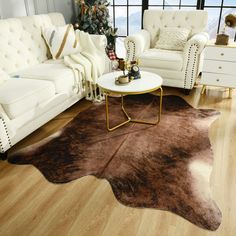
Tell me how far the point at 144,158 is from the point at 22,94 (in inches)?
44.0

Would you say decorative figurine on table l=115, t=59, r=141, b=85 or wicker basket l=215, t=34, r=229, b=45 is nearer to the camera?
decorative figurine on table l=115, t=59, r=141, b=85

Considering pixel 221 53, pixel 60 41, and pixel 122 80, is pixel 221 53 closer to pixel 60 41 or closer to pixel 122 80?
pixel 122 80

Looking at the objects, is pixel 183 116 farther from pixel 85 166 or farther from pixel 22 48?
pixel 22 48

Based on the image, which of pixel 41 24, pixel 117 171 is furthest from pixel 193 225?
pixel 41 24

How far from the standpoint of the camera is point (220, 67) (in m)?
2.85

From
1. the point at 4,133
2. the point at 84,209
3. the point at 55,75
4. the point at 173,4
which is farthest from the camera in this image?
the point at 173,4

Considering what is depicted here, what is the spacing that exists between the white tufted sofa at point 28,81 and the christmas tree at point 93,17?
0.64 metres

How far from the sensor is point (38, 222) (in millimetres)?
1421

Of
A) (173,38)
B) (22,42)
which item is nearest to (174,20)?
(173,38)

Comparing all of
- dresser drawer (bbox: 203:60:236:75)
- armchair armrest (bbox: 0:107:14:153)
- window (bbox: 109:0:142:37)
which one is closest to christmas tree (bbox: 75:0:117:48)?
window (bbox: 109:0:142:37)

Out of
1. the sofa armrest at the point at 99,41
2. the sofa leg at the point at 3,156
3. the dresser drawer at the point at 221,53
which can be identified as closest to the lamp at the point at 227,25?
the dresser drawer at the point at 221,53

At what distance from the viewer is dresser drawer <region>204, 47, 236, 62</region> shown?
2750 millimetres

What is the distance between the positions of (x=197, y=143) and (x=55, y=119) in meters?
1.48

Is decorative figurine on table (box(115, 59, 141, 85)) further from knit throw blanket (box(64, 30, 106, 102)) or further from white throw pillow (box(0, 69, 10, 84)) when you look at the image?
white throw pillow (box(0, 69, 10, 84))
